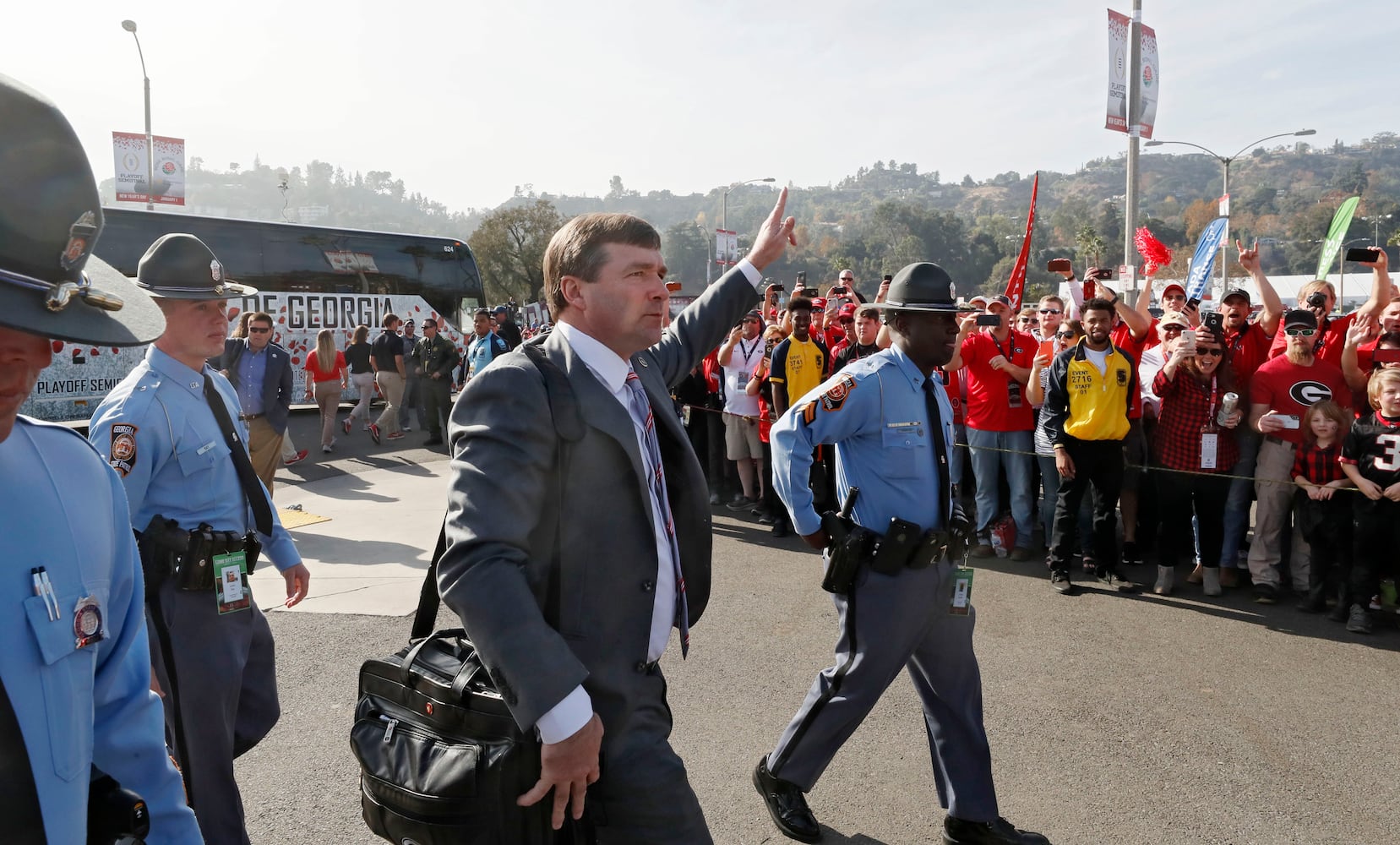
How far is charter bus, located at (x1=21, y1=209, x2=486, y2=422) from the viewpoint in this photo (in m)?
14.5

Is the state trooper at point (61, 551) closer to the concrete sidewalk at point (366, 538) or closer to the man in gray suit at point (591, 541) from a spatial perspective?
the man in gray suit at point (591, 541)

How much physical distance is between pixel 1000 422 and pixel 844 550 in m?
4.83

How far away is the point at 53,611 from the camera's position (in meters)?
1.28

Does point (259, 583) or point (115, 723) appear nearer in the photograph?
point (115, 723)

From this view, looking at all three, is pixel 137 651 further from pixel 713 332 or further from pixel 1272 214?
pixel 1272 214

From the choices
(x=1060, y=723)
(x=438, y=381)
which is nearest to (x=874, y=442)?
(x=1060, y=723)

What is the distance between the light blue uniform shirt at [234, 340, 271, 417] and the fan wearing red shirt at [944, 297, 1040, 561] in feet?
19.3

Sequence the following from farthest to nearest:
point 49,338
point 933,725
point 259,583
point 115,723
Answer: point 259,583 → point 933,725 → point 115,723 → point 49,338

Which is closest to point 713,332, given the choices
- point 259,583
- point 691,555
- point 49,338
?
point 691,555

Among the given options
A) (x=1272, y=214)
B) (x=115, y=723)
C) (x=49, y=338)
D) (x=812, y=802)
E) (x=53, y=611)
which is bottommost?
(x=812, y=802)

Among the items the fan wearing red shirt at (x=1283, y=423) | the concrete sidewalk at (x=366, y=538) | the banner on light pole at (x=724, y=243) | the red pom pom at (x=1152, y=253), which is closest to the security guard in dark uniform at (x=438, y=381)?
the concrete sidewalk at (x=366, y=538)

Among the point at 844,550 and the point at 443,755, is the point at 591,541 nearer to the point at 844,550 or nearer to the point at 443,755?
the point at 443,755

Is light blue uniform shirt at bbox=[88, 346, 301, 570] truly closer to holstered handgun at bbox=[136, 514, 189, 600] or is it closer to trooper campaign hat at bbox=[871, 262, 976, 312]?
holstered handgun at bbox=[136, 514, 189, 600]

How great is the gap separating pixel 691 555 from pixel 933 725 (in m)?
1.71
